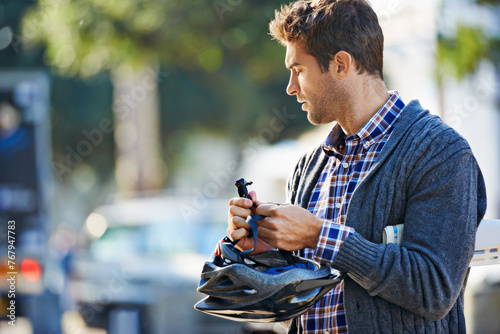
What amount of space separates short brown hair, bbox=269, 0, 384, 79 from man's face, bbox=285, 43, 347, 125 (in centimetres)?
3

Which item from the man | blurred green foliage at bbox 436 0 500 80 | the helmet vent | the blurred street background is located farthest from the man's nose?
blurred green foliage at bbox 436 0 500 80

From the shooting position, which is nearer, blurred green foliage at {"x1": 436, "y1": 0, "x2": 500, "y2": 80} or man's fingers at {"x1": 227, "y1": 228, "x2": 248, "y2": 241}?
man's fingers at {"x1": 227, "y1": 228, "x2": 248, "y2": 241}

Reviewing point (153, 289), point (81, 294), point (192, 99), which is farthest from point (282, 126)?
point (153, 289)

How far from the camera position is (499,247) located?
2.40m

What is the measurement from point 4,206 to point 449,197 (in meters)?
7.48

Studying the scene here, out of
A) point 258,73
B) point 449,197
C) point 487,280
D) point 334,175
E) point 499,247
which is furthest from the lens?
point 258,73

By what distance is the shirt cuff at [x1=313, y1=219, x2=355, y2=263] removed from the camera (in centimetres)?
226

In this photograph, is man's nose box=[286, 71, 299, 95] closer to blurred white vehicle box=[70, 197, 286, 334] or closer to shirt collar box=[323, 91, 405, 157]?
shirt collar box=[323, 91, 405, 157]

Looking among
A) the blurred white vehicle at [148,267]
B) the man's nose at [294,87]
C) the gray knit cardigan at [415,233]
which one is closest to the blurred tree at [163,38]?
the blurred white vehicle at [148,267]

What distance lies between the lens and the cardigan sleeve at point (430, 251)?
2.20m

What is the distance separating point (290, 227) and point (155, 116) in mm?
14490

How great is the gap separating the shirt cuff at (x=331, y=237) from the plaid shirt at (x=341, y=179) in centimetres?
9

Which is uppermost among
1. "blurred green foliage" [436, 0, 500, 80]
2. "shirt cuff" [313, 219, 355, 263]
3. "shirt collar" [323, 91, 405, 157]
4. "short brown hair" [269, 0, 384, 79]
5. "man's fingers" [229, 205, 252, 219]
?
"blurred green foliage" [436, 0, 500, 80]

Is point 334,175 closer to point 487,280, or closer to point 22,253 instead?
point 487,280
